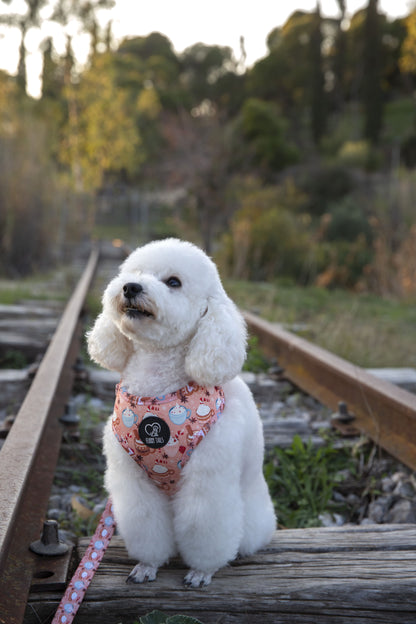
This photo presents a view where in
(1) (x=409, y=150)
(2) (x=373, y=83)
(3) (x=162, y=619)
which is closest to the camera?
(3) (x=162, y=619)

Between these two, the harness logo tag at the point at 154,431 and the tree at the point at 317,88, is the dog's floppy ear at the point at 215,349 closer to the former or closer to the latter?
the harness logo tag at the point at 154,431

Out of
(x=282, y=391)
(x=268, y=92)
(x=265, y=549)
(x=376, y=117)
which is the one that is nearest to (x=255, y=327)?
(x=282, y=391)

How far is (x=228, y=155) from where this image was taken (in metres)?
22.9

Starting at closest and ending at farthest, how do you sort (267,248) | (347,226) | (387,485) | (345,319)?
(387,485) < (345,319) < (267,248) < (347,226)

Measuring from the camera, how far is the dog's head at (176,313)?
1757 mm

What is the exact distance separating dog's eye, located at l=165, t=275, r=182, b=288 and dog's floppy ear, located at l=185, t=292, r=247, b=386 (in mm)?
116

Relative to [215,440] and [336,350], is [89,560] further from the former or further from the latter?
[336,350]

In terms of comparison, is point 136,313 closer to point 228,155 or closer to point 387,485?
point 387,485

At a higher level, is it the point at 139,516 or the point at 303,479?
the point at 139,516

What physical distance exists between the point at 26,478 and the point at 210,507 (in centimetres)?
65

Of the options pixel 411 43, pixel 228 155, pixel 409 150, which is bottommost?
pixel 228 155

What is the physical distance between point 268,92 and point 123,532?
174 feet

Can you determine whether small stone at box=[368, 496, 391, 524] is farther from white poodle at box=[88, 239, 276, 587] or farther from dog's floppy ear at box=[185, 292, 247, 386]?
dog's floppy ear at box=[185, 292, 247, 386]

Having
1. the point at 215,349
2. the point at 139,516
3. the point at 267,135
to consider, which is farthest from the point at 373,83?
the point at 139,516
